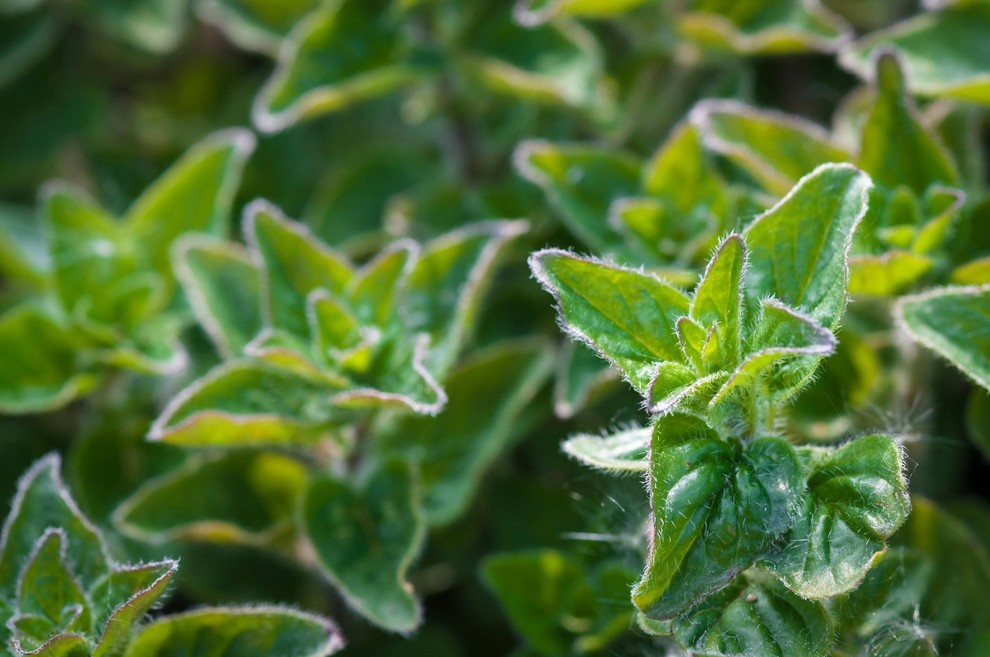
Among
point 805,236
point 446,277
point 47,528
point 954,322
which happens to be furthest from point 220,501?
point 954,322

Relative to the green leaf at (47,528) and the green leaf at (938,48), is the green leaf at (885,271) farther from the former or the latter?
the green leaf at (47,528)

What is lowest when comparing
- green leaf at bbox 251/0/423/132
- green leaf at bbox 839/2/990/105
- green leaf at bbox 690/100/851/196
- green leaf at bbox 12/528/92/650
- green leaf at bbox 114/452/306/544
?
green leaf at bbox 114/452/306/544

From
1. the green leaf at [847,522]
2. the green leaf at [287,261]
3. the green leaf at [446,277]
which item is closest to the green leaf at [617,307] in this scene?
the green leaf at [847,522]

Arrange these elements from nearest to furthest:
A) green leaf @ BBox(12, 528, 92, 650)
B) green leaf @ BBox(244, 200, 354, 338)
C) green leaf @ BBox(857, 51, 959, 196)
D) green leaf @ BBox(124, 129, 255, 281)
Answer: green leaf @ BBox(12, 528, 92, 650) < green leaf @ BBox(857, 51, 959, 196) < green leaf @ BBox(244, 200, 354, 338) < green leaf @ BBox(124, 129, 255, 281)

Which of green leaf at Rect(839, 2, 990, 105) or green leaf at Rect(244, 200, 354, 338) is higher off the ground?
green leaf at Rect(839, 2, 990, 105)

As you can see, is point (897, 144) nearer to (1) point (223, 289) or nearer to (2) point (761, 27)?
(2) point (761, 27)

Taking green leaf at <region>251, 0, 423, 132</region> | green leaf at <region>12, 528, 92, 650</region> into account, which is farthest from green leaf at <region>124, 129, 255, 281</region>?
green leaf at <region>12, 528, 92, 650</region>

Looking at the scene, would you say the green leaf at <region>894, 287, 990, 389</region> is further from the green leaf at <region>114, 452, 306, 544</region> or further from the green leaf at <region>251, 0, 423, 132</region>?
the green leaf at <region>251, 0, 423, 132</region>
